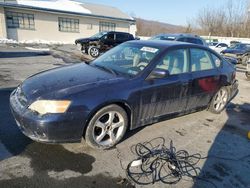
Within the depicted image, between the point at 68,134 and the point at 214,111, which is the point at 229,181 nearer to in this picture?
the point at 68,134

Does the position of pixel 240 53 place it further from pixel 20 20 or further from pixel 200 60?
pixel 20 20

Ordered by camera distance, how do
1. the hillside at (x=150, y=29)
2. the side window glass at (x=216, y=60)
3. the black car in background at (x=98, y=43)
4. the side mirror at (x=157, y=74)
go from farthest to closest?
the hillside at (x=150, y=29)
the black car in background at (x=98, y=43)
the side window glass at (x=216, y=60)
the side mirror at (x=157, y=74)

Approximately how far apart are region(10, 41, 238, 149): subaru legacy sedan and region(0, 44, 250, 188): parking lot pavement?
0.27m

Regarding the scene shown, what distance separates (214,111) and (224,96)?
0.45m

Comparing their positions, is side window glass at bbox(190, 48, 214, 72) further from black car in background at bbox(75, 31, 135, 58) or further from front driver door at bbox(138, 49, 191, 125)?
black car in background at bbox(75, 31, 135, 58)

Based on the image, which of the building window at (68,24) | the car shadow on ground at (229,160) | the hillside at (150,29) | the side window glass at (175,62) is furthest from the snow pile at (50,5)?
the hillside at (150,29)

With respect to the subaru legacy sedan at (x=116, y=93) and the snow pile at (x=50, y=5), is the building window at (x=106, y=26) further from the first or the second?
the subaru legacy sedan at (x=116, y=93)

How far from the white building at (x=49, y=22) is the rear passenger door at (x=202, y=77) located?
22012 mm

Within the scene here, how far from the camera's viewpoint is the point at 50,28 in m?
24.9

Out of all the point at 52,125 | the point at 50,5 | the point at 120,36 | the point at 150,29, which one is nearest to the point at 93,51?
the point at 120,36

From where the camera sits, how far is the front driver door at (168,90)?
3719 millimetres

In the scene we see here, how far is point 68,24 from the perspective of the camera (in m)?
26.5

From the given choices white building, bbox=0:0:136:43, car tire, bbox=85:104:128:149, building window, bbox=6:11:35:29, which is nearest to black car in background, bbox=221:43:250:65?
car tire, bbox=85:104:128:149

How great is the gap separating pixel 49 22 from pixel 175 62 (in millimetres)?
23543
